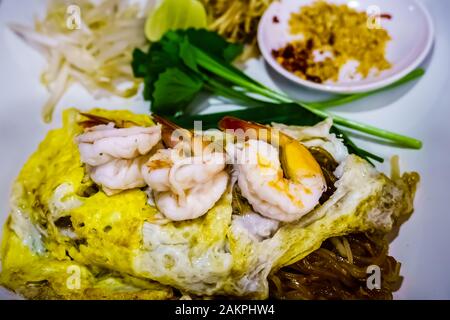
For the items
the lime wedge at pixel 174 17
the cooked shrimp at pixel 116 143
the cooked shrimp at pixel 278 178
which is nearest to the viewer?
the cooked shrimp at pixel 278 178

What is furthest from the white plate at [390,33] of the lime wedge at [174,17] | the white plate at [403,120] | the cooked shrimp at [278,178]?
the cooked shrimp at [278,178]

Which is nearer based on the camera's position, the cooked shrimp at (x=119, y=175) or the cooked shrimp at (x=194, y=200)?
the cooked shrimp at (x=194, y=200)

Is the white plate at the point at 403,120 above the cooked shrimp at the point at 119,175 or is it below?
below

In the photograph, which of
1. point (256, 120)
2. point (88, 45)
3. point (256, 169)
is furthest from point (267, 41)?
point (256, 169)

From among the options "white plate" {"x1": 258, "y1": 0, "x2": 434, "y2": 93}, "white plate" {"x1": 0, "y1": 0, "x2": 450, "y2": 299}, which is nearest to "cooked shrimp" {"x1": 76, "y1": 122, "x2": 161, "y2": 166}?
"white plate" {"x1": 0, "y1": 0, "x2": 450, "y2": 299}

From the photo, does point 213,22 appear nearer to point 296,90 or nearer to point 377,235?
point 296,90

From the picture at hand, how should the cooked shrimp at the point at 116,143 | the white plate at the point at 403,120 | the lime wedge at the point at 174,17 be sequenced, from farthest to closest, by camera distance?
the lime wedge at the point at 174,17 → the white plate at the point at 403,120 → the cooked shrimp at the point at 116,143

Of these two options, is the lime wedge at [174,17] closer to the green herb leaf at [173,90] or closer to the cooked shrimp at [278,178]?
the green herb leaf at [173,90]

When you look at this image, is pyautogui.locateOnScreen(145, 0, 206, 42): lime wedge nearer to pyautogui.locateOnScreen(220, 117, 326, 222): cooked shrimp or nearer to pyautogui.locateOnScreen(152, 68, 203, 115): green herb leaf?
pyautogui.locateOnScreen(152, 68, 203, 115): green herb leaf
